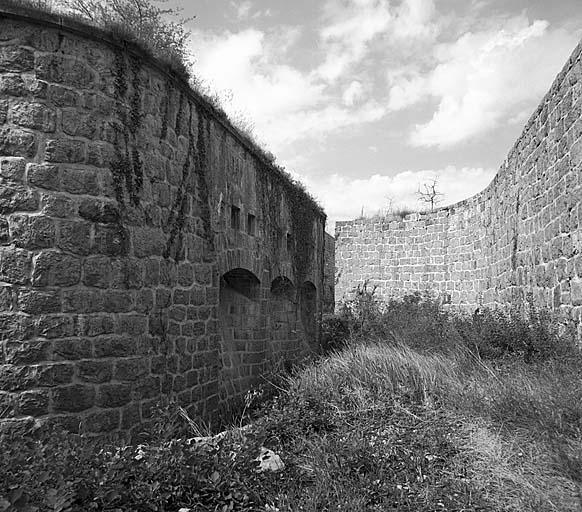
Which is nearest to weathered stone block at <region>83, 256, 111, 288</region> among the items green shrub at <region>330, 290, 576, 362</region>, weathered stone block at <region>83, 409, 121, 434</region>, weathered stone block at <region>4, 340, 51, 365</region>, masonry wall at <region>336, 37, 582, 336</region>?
weathered stone block at <region>4, 340, 51, 365</region>

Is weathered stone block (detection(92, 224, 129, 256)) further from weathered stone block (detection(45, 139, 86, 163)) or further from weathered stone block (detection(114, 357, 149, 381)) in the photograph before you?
weathered stone block (detection(114, 357, 149, 381))

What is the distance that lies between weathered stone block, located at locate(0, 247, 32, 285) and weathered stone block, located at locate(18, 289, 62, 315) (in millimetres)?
107

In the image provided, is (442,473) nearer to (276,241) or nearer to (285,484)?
(285,484)

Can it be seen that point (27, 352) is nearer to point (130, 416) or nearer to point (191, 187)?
point (130, 416)

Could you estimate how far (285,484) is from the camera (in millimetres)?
4188

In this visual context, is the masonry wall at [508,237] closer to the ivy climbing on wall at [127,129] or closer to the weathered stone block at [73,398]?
the ivy climbing on wall at [127,129]

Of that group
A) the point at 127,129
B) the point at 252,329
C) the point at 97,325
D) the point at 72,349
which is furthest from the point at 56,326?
the point at 252,329

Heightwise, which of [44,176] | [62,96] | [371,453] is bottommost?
[371,453]

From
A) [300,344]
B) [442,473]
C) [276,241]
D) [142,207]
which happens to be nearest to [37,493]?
[442,473]

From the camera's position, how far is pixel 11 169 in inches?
199

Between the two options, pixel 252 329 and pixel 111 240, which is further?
pixel 252 329

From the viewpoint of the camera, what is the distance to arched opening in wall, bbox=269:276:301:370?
1068 centimetres

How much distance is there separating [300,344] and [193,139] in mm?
6580

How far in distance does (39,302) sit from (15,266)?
1.14 ft
